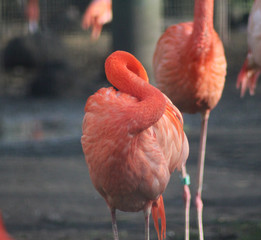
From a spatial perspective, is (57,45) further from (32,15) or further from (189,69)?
(189,69)

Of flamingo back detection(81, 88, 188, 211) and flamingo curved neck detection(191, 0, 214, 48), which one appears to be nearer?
flamingo back detection(81, 88, 188, 211)

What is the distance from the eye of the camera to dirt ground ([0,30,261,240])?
3.48 meters

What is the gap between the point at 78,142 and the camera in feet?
18.4

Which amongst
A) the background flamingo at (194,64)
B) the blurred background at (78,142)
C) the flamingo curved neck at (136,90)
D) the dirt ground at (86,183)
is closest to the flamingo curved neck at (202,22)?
the background flamingo at (194,64)

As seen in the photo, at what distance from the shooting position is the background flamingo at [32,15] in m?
10.6

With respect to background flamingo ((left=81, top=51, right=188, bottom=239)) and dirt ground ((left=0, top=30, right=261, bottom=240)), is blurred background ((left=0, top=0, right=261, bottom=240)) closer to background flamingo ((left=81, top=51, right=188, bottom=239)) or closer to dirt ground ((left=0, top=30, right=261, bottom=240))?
dirt ground ((left=0, top=30, right=261, bottom=240))

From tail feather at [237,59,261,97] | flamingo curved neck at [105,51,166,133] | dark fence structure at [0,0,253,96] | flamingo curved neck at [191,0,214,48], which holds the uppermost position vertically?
flamingo curved neck at [191,0,214,48]

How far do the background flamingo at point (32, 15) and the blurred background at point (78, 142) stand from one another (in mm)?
340

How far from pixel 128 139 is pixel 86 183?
2.42m

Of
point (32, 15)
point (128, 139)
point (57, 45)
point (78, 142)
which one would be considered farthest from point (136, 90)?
point (32, 15)

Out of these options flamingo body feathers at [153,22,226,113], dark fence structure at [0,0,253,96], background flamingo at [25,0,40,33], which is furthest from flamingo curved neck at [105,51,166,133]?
background flamingo at [25,0,40,33]

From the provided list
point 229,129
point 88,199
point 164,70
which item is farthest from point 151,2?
point 229,129

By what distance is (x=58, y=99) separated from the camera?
26.2ft

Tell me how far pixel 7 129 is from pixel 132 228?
10.5 ft
